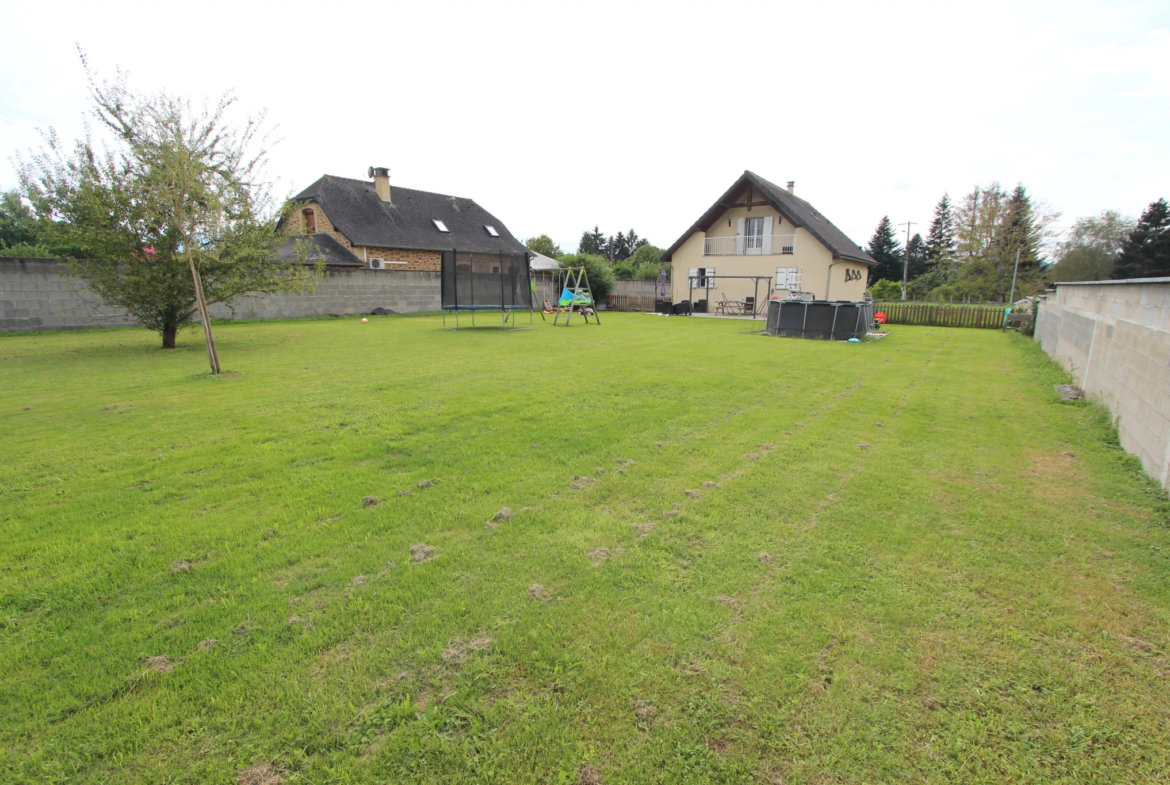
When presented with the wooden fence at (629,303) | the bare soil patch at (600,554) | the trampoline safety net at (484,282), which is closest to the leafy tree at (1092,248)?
the wooden fence at (629,303)

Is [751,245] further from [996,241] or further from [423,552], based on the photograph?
[423,552]

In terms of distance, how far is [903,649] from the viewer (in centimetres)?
211

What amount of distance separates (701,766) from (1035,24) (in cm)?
1078

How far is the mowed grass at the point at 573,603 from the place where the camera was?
5.47 ft

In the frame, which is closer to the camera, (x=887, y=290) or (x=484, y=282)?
(x=484, y=282)

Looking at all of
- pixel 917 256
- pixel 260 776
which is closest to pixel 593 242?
pixel 917 256

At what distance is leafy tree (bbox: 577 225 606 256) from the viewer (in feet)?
269

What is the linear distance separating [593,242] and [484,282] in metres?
A: 69.9

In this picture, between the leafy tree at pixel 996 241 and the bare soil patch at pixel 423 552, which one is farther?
the leafy tree at pixel 996 241

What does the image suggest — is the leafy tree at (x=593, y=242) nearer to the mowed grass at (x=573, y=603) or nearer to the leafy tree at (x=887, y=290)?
the leafy tree at (x=887, y=290)

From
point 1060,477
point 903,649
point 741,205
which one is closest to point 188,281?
point 903,649

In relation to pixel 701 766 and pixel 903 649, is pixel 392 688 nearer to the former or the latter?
pixel 701 766

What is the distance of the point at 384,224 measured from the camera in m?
26.8

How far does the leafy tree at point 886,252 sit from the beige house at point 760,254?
36.0m
